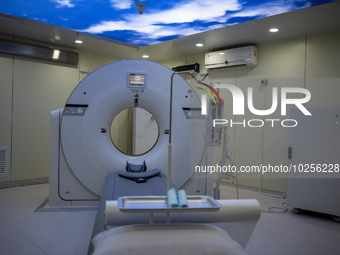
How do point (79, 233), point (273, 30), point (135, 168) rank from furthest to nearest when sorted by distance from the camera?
point (273, 30) → point (135, 168) → point (79, 233)

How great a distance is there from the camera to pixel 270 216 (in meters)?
2.86

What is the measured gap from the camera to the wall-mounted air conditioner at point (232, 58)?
3846mm

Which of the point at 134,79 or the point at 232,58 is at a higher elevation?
the point at 232,58

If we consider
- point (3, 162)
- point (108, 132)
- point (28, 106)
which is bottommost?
point (3, 162)

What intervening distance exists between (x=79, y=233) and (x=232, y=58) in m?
2.88

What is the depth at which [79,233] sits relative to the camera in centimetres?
235

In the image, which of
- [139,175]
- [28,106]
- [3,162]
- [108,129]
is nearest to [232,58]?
[108,129]

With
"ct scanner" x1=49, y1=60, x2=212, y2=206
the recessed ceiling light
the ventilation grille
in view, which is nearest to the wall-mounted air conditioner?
the recessed ceiling light

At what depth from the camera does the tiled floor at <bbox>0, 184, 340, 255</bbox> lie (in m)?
2.08

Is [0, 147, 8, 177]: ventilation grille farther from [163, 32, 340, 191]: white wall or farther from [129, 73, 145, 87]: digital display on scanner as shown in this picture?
[163, 32, 340, 191]: white wall

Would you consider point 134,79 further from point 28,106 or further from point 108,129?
point 28,106

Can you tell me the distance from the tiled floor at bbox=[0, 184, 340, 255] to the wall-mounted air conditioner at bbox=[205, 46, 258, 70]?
1.86m

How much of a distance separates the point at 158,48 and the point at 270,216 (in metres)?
2.77

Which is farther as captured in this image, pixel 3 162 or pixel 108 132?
pixel 3 162
